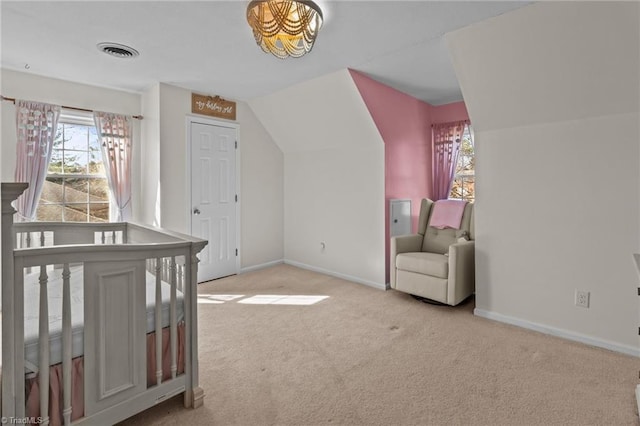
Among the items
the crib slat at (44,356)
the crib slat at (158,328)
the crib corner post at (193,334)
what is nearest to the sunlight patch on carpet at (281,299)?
the crib corner post at (193,334)

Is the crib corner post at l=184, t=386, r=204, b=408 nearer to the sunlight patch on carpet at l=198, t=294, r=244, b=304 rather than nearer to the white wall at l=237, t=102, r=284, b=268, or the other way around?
the sunlight patch on carpet at l=198, t=294, r=244, b=304

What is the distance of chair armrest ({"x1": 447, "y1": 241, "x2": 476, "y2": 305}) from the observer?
117 inches

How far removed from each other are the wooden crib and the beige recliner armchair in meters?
2.19

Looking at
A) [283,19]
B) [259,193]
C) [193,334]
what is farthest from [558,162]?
[259,193]

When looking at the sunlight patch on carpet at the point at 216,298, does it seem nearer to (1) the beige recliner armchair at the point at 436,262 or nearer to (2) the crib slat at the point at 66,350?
(1) the beige recliner armchair at the point at 436,262

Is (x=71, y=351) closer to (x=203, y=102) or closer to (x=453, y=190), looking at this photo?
(x=203, y=102)

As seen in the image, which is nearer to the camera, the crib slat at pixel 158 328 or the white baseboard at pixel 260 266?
the crib slat at pixel 158 328

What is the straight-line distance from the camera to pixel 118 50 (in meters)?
2.73

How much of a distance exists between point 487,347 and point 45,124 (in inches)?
171

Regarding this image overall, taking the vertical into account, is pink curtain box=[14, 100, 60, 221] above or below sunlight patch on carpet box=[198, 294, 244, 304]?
above

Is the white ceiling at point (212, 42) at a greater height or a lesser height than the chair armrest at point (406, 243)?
greater

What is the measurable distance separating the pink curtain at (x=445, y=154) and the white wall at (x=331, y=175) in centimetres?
107

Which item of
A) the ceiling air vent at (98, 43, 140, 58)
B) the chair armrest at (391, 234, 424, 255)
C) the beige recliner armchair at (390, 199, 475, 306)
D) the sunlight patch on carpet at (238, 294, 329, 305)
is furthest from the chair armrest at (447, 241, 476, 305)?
the ceiling air vent at (98, 43, 140, 58)

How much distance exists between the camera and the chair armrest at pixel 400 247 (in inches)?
137
